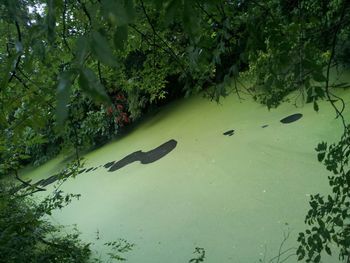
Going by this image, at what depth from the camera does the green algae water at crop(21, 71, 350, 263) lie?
1654 millimetres

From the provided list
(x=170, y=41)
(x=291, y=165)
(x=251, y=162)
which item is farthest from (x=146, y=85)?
(x=291, y=165)

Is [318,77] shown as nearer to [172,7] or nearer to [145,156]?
[172,7]

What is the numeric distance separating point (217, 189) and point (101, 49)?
1856 millimetres

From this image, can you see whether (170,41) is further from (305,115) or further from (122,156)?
(122,156)

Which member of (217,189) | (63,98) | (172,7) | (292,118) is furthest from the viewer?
(292,118)

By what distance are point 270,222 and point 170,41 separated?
0.96m

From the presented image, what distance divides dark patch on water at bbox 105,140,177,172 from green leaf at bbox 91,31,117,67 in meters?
2.52

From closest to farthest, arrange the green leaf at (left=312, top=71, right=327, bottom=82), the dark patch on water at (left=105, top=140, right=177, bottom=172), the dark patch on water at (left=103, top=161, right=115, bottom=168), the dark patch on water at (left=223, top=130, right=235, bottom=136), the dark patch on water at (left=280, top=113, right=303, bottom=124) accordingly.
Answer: the green leaf at (left=312, top=71, right=327, bottom=82) < the dark patch on water at (left=280, top=113, right=303, bottom=124) < the dark patch on water at (left=223, top=130, right=235, bottom=136) < the dark patch on water at (left=105, top=140, right=177, bottom=172) < the dark patch on water at (left=103, top=161, right=115, bottom=168)

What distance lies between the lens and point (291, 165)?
1.98 m

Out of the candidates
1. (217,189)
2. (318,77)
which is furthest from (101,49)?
(217,189)

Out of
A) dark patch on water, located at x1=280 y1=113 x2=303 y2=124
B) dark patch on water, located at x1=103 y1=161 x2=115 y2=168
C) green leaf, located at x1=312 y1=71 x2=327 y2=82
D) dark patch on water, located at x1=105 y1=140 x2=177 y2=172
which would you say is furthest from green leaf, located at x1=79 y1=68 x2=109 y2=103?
dark patch on water, located at x1=103 y1=161 x2=115 y2=168

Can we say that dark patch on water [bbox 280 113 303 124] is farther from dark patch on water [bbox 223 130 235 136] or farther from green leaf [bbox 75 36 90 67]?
green leaf [bbox 75 36 90 67]

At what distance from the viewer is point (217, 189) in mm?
2055

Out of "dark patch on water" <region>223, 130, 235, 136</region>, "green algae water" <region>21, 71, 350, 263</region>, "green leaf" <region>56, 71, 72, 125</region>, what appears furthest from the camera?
"dark patch on water" <region>223, 130, 235, 136</region>
